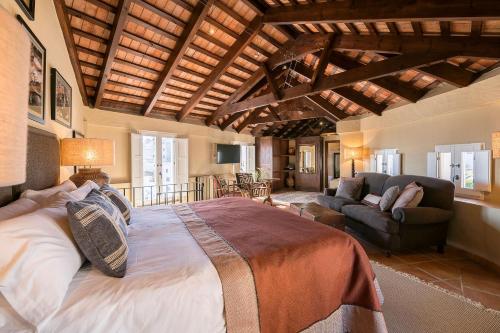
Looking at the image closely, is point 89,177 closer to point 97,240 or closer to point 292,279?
point 97,240

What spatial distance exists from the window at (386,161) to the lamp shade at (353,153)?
16.1 inches

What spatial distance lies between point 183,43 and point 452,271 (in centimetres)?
496

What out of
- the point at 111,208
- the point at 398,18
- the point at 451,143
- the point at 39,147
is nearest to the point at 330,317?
the point at 111,208

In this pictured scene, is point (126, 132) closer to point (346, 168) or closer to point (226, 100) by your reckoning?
point (226, 100)

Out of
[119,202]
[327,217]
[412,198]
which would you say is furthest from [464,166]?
[119,202]

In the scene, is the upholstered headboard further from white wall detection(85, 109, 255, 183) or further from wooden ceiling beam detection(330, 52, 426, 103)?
wooden ceiling beam detection(330, 52, 426, 103)

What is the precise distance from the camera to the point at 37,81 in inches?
76.2

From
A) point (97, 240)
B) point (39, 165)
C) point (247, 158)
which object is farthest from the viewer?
point (247, 158)

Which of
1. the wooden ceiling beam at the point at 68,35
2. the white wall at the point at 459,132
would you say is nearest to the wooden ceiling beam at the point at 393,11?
the white wall at the point at 459,132

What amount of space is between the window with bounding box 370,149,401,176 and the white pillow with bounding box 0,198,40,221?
6.06 metres

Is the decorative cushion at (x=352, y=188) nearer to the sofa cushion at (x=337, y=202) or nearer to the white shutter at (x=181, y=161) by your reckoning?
the sofa cushion at (x=337, y=202)

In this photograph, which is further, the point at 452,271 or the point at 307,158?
the point at 307,158

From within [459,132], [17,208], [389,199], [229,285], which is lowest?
[229,285]

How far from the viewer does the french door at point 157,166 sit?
5.48 m
